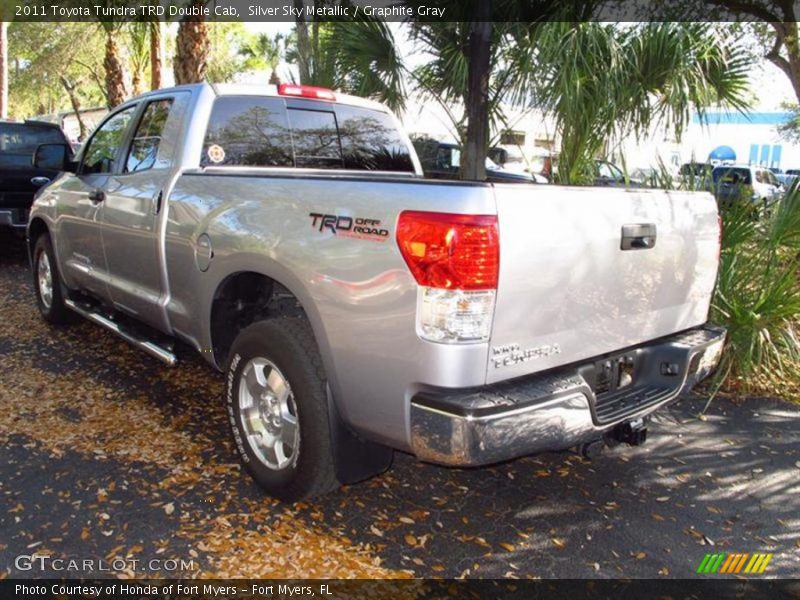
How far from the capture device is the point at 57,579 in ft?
8.77

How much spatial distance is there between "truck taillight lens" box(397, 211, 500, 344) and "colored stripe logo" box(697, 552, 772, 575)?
1566 mm

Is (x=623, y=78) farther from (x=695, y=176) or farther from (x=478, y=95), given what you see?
(x=478, y=95)

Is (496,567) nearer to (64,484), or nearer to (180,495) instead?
(180,495)

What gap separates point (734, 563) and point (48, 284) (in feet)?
18.8

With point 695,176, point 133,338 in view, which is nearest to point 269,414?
point 133,338

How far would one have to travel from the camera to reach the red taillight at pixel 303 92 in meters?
4.15

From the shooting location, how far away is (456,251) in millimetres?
2324

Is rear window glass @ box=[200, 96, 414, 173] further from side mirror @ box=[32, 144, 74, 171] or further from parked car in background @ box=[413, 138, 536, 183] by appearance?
parked car in background @ box=[413, 138, 536, 183]

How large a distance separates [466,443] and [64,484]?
220 cm

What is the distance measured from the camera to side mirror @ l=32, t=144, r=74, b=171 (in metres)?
5.27

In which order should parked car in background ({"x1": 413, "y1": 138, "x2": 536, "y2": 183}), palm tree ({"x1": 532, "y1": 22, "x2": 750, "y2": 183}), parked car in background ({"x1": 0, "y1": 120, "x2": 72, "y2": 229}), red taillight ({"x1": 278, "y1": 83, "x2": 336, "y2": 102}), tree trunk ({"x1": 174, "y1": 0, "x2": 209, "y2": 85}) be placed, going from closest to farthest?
red taillight ({"x1": 278, "y1": 83, "x2": 336, "y2": 102}) < palm tree ({"x1": 532, "y1": 22, "x2": 750, "y2": 183}) < parked car in background ({"x1": 0, "y1": 120, "x2": 72, "y2": 229}) < tree trunk ({"x1": 174, "y1": 0, "x2": 209, "y2": 85}) < parked car in background ({"x1": 413, "y1": 138, "x2": 536, "y2": 183})

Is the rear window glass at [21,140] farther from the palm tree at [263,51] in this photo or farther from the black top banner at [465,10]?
the palm tree at [263,51]

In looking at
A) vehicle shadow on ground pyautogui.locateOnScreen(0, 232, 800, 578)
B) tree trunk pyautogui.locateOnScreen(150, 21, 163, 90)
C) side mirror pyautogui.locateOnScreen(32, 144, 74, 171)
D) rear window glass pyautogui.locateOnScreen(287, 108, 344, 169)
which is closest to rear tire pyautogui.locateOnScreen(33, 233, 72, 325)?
side mirror pyautogui.locateOnScreen(32, 144, 74, 171)

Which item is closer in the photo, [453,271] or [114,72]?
[453,271]
